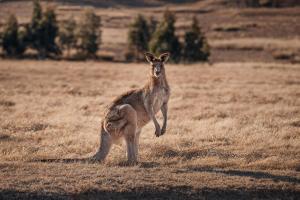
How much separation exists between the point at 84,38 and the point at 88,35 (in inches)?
33.2

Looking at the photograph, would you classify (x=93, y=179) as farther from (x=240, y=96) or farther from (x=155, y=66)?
(x=240, y=96)

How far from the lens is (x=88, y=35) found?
61.7 metres

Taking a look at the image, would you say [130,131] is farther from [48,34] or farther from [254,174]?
[48,34]

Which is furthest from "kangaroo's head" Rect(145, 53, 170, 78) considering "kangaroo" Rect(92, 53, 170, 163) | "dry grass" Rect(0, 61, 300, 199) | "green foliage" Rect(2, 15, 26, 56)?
"green foliage" Rect(2, 15, 26, 56)

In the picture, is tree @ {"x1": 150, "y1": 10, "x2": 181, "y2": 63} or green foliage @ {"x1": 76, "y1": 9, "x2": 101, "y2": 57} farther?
green foliage @ {"x1": 76, "y1": 9, "x2": 101, "y2": 57}

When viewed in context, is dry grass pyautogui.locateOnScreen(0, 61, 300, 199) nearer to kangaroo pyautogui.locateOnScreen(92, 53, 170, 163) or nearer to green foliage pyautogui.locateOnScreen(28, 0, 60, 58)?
kangaroo pyautogui.locateOnScreen(92, 53, 170, 163)

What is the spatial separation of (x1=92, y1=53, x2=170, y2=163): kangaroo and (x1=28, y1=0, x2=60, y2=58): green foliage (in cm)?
5230

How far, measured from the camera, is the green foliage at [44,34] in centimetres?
6266

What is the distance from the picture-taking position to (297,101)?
2269cm

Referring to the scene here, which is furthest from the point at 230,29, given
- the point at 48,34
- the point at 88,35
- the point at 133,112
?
the point at 133,112

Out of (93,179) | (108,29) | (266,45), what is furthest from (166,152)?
(108,29)

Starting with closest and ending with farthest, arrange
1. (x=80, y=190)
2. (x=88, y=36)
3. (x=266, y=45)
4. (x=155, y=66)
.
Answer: (x=80, y=190), (x=155, y=66), (x=88, y=36), (x=266, y=45)

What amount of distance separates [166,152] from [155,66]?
2.25 meters

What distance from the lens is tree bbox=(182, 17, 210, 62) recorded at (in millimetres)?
57094
